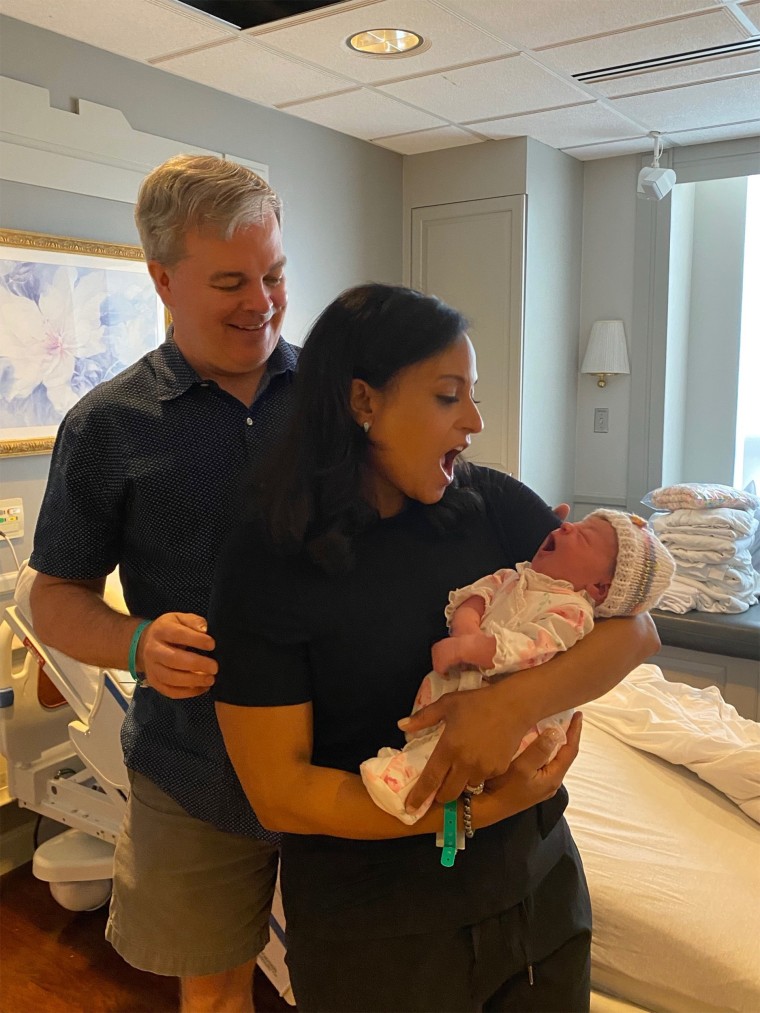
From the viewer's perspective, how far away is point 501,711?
3.24ft

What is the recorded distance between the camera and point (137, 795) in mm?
1394

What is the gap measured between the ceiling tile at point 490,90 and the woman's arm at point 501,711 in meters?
2.32

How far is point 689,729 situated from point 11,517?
196 centimetres

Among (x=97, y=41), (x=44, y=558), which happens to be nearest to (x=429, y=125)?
(x=97, y=41)

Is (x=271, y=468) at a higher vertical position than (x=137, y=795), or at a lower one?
higher

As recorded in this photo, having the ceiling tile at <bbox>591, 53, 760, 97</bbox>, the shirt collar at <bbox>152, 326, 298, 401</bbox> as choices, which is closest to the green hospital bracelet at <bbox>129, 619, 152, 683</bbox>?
the shirt collar at <bbox>152, 326, 298, 401</bbox>

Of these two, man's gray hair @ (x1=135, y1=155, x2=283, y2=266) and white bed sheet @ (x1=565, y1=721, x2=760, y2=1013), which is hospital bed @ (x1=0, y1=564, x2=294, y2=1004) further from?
man's gray hair @ (x1=135, y1=155, x2=283, y2=266)

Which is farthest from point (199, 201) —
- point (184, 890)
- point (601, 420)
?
point (601, 420)

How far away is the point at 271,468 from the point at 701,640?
2.40m

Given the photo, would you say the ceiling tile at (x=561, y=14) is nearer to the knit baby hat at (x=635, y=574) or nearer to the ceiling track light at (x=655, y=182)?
the ceiling track light at (x=655, y=182)

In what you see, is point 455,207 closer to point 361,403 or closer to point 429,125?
point 429,125

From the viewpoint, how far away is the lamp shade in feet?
13.6

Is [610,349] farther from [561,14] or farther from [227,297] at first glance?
[227,297]

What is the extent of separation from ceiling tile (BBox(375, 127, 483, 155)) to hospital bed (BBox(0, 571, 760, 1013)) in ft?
8.23
